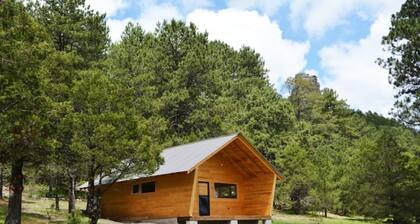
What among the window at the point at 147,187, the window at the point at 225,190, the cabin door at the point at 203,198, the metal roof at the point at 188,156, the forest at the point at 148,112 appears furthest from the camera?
the window at the point at 225,190

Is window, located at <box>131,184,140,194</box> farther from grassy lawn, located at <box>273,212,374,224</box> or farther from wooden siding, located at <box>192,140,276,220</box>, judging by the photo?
grassy lawn, located at <box>273,212,374,224</box>

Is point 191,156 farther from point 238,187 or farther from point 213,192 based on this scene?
point 238,187

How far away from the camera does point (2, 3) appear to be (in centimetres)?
1379

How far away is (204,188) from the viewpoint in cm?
2436

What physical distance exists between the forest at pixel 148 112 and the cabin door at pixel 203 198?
12.3 feet

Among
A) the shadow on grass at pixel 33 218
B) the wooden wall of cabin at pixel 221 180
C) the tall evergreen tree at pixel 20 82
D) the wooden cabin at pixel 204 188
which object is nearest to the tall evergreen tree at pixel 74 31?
the shadow on grass at pixel 33 218

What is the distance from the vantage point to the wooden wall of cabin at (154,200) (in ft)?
73.1

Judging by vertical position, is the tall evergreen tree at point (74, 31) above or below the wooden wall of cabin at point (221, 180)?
above

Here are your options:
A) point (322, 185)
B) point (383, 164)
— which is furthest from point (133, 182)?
point (322, 185)

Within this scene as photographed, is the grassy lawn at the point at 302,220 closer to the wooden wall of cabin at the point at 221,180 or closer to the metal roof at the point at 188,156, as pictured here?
the wooden wall of cabin at the point at 221,180

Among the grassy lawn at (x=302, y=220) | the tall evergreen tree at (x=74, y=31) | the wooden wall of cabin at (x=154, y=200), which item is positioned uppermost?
the tall evergreen tree at (x=74, y=31)

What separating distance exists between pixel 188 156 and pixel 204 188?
2279mm

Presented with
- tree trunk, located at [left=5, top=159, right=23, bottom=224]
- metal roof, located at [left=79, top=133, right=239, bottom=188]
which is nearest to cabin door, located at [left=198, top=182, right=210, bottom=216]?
metal roof, located at [left=79, top=133, right=239, bottom=188]

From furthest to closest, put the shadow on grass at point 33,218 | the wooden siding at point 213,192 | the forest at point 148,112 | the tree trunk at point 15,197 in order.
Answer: the wooden siding at point 213,192
the shadow on grass at point 33,218
the tree trunk at point 15,197
the forest at point 148,112
